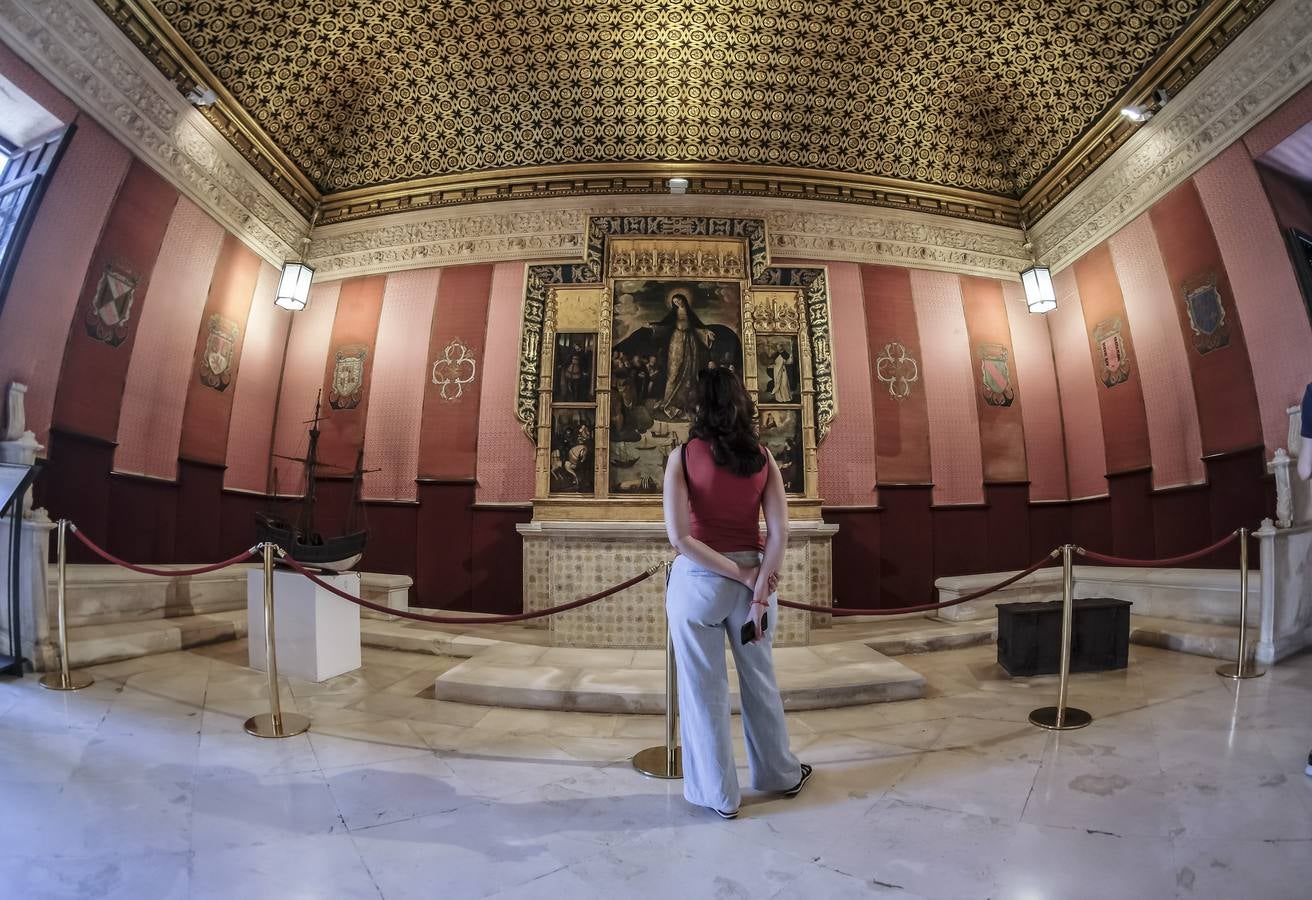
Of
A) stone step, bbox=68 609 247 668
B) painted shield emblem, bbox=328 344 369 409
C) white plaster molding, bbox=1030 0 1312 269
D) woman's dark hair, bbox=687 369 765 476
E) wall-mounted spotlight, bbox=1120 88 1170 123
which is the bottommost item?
stone step, bbox=68 609 247 668

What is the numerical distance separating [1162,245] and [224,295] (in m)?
10.9

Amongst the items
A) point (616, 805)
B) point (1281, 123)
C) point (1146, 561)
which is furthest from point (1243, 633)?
point (616, 805)

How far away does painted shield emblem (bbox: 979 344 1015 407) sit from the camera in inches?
310

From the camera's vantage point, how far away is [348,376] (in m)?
7.77

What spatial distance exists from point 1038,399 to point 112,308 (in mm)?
10747

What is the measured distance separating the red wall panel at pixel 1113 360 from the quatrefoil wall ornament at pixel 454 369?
794 cm

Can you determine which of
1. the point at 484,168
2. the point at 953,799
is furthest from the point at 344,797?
the point at 484,168

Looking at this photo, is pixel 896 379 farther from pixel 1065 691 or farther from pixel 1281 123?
pixel 1065 691

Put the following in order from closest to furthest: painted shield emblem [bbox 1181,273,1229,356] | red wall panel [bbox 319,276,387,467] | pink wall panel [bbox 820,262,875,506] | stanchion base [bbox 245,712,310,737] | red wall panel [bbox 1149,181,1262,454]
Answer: stanchion base [bbox 245,712,310,737] < red wall panel [bbox 1149,181,1262,454] < painted shield emblem [bbox 1181,273,1229,356] < pink wall panel [bbox 820,262,875,506] < red wall panel [bbox 319,276,387,467]

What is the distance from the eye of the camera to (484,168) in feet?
25.5

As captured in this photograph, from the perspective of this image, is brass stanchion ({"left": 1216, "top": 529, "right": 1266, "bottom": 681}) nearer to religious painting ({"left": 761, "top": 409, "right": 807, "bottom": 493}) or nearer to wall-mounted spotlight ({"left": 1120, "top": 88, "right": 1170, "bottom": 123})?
religious painting ({"left": 761, "top": 409, "right": 807, "bottom": 493})

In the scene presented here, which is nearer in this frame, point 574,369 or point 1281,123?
point 1281,123

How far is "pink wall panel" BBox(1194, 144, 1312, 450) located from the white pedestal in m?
8.47

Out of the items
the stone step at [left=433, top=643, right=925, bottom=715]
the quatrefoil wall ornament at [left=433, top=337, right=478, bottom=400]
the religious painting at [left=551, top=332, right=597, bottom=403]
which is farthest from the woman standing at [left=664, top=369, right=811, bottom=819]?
the quatrefoil wall ornament at [left=433, top=337, right=478, bottom=400]
